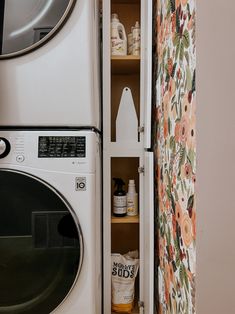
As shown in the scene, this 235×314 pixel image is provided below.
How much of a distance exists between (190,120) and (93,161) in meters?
0.56

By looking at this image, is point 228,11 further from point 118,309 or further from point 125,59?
point 118,309

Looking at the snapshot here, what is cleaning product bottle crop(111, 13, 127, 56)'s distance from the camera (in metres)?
1.36

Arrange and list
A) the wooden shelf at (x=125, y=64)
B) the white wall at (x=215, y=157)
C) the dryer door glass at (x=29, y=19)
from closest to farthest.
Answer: the white wall at (x=215, y=157) → the dryer door glass at (x=29, y=19) → the wooden shelf at (x=125, y=64)

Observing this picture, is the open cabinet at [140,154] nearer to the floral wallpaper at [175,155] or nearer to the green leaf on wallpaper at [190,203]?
the floral wallpaper at [175,155]

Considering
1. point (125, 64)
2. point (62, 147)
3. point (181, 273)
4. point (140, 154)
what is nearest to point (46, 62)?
point (62, 147)

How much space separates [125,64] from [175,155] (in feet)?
2.52

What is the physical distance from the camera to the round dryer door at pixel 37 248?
1134mm

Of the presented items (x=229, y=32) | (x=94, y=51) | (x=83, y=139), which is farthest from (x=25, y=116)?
(x=229, y=32)

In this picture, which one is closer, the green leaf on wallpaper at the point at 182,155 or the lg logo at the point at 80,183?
the green leaf on wallpaper at the point at 182,155

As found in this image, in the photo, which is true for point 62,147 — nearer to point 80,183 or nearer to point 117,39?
point 80,183

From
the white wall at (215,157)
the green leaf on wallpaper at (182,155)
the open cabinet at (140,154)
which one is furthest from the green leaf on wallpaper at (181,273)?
the open cabinet at (140,154)

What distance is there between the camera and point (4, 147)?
112 centimetres

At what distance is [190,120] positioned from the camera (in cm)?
69

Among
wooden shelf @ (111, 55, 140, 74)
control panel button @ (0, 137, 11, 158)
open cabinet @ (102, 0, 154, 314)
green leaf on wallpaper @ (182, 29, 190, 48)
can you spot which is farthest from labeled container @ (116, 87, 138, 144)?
green leaf on wallpaper @ (182, 29, 190, 48)
